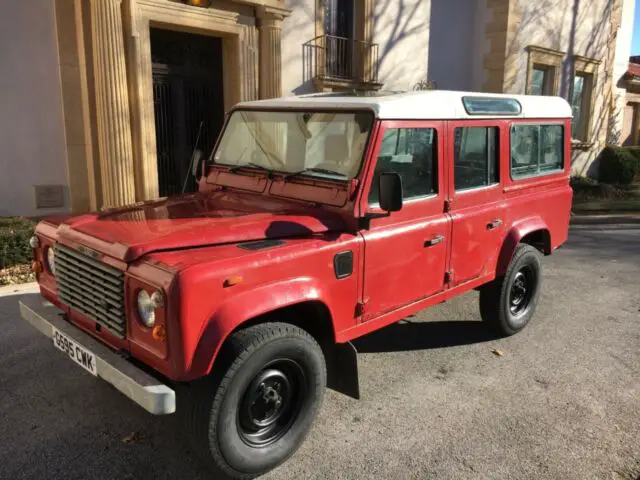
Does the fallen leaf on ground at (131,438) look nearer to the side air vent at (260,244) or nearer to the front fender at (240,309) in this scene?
the front fender at (240,309)

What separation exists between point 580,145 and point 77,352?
57.0 ft

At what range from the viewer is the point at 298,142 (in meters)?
3.82

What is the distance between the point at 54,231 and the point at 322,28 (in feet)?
26.7

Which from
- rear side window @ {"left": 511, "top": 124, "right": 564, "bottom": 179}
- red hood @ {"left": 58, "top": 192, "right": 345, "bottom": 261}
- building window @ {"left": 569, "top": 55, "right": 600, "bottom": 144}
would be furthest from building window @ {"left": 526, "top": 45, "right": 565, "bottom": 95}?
red hood @ {"left": 58, "top": 192, "right": 345, "bottom": 261}

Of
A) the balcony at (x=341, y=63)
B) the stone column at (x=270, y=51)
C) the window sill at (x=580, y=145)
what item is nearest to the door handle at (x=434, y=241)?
the stone column at (x=270, y=51)

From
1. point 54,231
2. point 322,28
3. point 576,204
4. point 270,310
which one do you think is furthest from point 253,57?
point 576,204

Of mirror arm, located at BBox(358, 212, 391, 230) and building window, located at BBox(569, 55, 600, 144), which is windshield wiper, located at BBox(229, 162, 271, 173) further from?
building window, located at BBox(569, 55, 600, 144)

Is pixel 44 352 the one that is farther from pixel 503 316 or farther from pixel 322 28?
pixel 322 28

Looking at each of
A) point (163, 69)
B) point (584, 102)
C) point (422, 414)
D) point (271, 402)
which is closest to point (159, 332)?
point (271, 402)

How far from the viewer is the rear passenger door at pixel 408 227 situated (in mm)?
3475

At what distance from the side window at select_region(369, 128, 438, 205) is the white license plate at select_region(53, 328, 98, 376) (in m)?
1.81

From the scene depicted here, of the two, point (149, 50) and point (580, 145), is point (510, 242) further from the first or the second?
point (580, 145)

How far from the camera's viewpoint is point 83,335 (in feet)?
10.4

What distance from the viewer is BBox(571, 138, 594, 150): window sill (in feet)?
55.9
